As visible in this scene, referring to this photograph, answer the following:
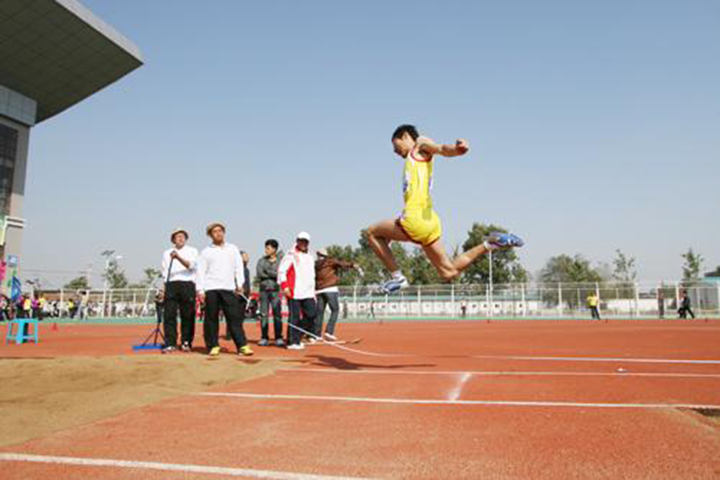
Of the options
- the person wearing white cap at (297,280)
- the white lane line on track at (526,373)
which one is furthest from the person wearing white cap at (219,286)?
the white lane line on track at (526,373)

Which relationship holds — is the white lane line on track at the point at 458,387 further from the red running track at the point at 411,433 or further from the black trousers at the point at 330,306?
the black trousers at the point at 330,306

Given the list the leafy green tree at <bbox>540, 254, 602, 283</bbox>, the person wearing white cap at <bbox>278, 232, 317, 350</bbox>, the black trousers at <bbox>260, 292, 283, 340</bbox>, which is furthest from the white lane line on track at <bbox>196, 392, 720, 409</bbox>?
the leafy green tree at <bbox>540, 254, 602, 283</bbox>

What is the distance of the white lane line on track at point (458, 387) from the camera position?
388 cm

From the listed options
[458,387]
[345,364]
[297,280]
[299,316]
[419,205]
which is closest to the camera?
[458,387]

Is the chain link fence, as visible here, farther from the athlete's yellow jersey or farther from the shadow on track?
the athlete's yellow jersey

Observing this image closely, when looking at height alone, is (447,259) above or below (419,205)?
below

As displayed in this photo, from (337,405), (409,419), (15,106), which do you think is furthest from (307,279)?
(15,106)

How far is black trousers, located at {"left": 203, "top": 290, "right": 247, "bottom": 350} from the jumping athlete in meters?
2.68

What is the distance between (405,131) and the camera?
5980 mm

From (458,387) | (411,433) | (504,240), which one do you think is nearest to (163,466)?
(411,433)

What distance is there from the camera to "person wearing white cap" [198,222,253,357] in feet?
24.4

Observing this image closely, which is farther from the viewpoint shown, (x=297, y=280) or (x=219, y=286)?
(x=297, y=280)

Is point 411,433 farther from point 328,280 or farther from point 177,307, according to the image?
point 328,280

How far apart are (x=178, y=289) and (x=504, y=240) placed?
507 centimetres
